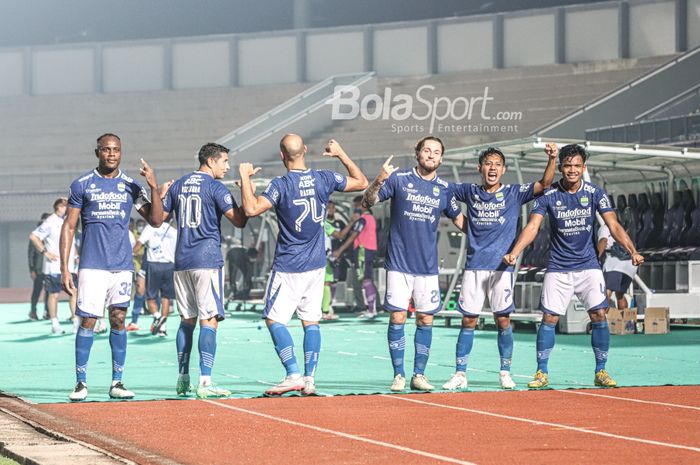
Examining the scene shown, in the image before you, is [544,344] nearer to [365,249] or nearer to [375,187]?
[375,187]

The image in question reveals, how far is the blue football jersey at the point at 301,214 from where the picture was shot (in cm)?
1027

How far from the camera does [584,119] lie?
130ft

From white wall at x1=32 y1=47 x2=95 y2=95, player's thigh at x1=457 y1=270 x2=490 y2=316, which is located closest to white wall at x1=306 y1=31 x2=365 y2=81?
white wall at x1=32 y1=47 x2=95 y2=95

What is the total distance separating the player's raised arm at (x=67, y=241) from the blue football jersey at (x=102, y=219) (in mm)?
59

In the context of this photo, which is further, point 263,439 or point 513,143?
point 513,143

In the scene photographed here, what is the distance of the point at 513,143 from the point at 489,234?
5804mm

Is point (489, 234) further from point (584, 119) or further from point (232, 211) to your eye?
point (584, 119)

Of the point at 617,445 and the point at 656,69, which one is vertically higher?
the point at 656,69

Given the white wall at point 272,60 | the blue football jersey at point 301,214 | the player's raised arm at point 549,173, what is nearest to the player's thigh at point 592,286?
the player's raised arm at point 549,173

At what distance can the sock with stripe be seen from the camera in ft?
34.0

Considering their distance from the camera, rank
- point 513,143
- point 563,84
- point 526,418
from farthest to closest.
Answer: point 563,84 < point 513,143 < point 526,418

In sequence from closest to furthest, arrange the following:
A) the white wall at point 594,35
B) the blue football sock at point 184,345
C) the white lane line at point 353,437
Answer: the white lane line at point 353,437
the blue football sock at point 184,345
the white wall at point 594,35

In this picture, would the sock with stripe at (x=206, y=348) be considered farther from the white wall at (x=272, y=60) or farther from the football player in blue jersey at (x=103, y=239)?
the white wall at (x=272, y=60)

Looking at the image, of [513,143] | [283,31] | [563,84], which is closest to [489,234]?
[513,143]
